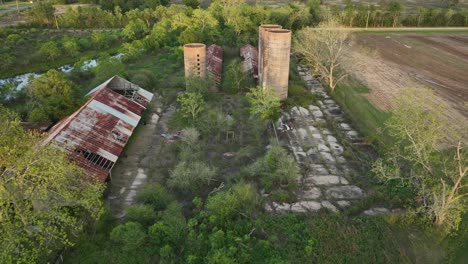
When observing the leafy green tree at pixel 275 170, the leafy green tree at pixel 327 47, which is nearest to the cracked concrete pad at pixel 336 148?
the leafy green tree at pixel 275 170

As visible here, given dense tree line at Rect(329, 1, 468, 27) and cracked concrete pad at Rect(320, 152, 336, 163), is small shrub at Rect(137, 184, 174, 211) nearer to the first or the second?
cracked concrete pad at Rect(320, 152, 336, 163)

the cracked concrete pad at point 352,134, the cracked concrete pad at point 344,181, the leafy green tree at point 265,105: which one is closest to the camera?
the cracked concrete pad at point 344,181

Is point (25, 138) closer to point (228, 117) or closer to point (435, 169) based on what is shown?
point (228, 117)

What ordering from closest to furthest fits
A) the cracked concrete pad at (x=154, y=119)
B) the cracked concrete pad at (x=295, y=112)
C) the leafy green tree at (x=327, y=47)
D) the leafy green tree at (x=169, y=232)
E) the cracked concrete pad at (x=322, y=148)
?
1. the leafy green tree at (x=169, y=232)
2. the cracked concrete pad at (x=322, y=148)
3. the cracked concrete pad at (x=154, y=119)
4. the cracked concrete pad at (x=295, y=112)
5. the leafy green tree at (x=327, y=47)

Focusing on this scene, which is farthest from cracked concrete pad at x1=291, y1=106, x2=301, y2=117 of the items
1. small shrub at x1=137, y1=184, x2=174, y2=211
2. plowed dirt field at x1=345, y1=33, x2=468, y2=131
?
small shrub at x1=137, y1=184, x2=174, y2=211

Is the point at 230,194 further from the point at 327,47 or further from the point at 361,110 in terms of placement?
the point at 327,47

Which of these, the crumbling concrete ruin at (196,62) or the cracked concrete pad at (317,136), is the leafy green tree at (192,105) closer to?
the crumbling concrete ruin at (196,62)

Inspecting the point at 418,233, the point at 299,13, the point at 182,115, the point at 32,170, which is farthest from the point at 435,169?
the point at 299,13
